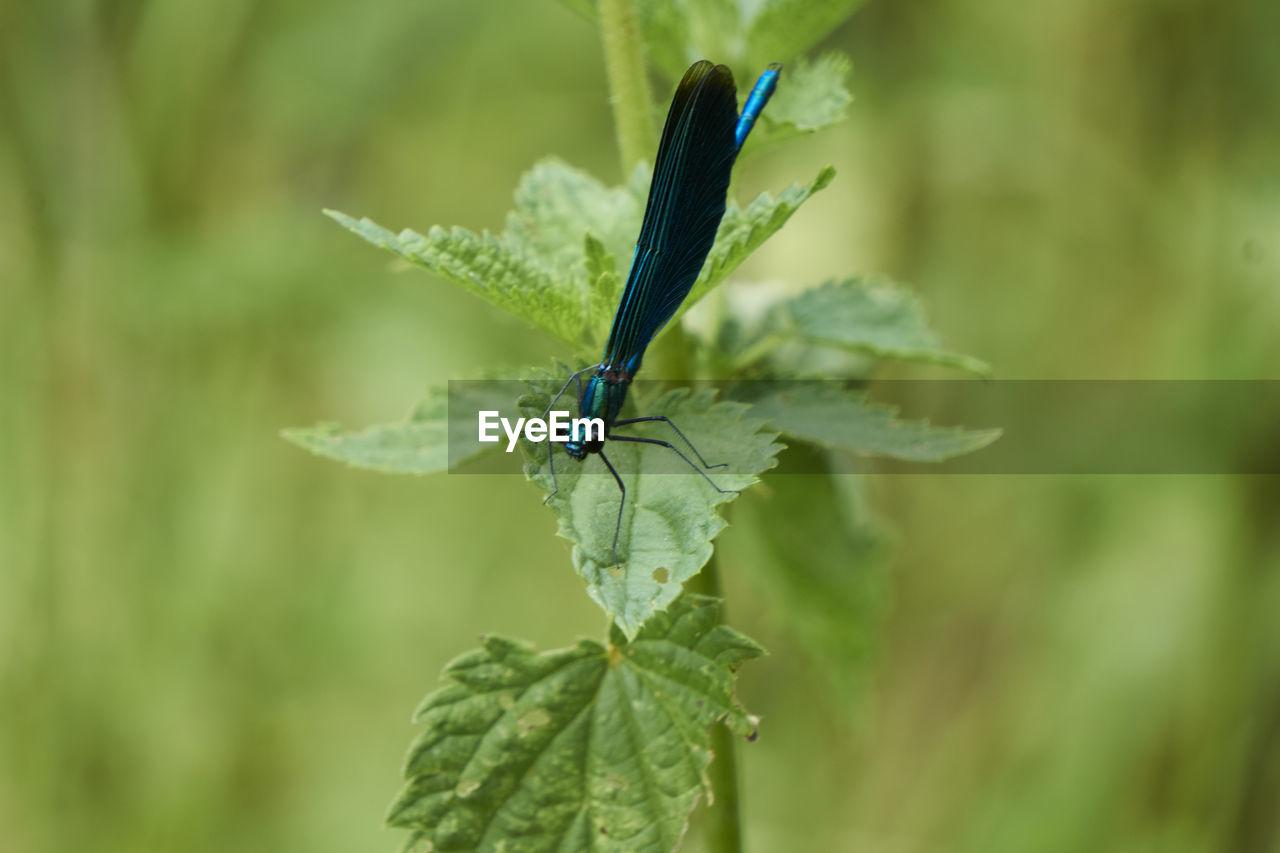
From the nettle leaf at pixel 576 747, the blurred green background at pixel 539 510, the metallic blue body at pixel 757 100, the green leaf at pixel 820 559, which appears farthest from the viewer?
the blurred green background at pixel 539 510

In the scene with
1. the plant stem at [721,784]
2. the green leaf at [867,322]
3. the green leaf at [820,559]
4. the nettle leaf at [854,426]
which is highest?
the green leaf at [867,322]

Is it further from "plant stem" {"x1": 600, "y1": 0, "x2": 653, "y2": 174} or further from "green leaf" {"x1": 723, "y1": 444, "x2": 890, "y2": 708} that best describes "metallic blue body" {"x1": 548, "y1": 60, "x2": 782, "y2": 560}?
"green leaf" {"x1": 723, "y1": 444, "x2": 890, "y2": 708}

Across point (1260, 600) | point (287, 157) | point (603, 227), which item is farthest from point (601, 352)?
point (287, 157)

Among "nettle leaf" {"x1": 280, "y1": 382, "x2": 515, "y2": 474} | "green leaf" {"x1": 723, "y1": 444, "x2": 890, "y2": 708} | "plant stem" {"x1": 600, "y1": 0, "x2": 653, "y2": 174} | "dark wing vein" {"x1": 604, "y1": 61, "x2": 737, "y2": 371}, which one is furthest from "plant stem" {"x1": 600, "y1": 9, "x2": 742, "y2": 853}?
"green leaf" {"x1": 723, "y1": 444, "x2": 890, "y2": 708}

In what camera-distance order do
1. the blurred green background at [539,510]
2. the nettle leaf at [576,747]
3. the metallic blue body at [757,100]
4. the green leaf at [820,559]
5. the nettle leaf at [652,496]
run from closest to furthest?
the nettle leaf at [652,496] → the nettle leaf at [576,747] → the metallic blue body at [757,100] → the green leaf at [820,559] → the blurred green background at [539,510]

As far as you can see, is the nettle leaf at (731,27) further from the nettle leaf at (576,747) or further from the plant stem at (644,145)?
the nettle leaf at (576,747)

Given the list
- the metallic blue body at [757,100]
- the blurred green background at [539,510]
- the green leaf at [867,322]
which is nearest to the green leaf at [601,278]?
the metallic blue body at [757,100]
